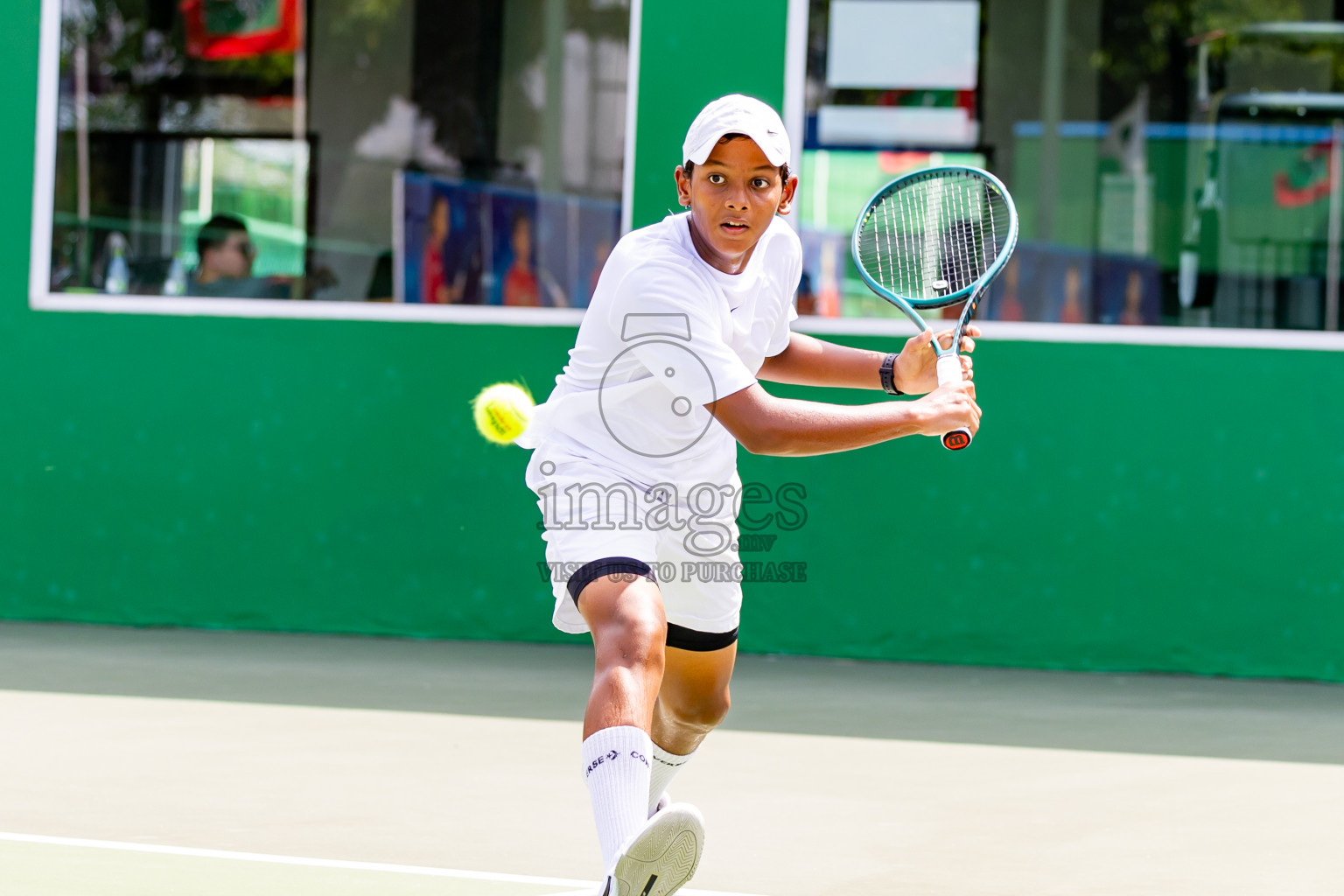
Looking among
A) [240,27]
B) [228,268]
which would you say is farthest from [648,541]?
[240,27]

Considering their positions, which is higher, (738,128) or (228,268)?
(738,128)

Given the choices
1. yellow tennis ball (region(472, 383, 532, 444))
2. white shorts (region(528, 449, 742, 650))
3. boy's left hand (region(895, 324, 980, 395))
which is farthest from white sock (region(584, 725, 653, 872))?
boy's left hand (region(895, 324, 980, 395))

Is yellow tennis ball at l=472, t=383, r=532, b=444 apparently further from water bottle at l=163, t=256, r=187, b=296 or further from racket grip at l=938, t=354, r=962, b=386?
water bottle at l=163, t=256, r=187, b=296

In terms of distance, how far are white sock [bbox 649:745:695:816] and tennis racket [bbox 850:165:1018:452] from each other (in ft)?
3.74

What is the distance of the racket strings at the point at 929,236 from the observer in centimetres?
391

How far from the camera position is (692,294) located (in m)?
3.06

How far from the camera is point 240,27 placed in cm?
729

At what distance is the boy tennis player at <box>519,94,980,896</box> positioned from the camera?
2.86 metres

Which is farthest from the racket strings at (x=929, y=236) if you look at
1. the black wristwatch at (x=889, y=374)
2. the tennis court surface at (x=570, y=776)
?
the tennis court surface at (x=570, y=776)

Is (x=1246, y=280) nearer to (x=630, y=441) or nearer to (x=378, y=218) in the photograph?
(x=378, y=218)

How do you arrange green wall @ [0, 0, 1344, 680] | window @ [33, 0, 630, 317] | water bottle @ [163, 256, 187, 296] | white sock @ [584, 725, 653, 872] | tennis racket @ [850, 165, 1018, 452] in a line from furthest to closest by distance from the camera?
water bottle @ [163, 256, 187, 296] < window @ [33, 0, 630, 317] < green wall @ [0, 0, 1344, 680] < tennis racket @ [850, 165, 1018, 452] < white sock @ [584, 725, 653, 872]

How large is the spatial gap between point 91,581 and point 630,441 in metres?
4.40

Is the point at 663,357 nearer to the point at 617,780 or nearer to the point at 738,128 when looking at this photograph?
the point at 738,128

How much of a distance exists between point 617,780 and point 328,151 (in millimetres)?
5082
